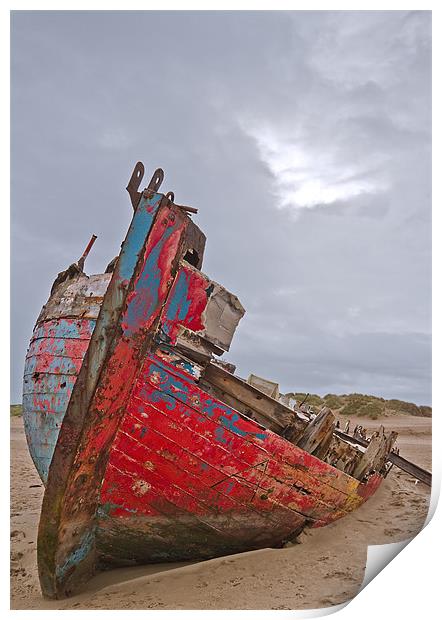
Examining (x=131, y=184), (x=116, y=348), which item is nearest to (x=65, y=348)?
(x=116, y=348)

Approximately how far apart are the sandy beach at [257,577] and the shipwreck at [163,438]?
0.40 ft

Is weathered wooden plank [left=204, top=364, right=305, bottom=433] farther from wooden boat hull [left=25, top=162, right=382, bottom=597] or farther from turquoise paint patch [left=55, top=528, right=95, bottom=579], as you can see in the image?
turquoise paint patch [left=55, top=528, right=95, bottom=579]

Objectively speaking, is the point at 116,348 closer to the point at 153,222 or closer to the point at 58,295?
the point at 153,222

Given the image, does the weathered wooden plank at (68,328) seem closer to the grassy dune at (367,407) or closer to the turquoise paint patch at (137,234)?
the turquoise paint patch at (137,234)

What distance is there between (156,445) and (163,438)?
0.20 feet

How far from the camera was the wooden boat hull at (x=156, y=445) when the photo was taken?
2.96 metres

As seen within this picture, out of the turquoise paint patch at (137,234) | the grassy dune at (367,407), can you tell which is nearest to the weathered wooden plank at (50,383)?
the turquoise paint patch at (137,234)

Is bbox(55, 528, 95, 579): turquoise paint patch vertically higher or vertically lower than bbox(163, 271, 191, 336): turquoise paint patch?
lower

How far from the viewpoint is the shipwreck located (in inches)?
117

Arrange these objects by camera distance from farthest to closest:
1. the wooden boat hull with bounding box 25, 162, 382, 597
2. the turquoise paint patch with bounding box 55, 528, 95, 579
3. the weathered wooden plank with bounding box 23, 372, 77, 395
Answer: the weathered wooden plank with bounding box 23, 372, 77, 395
the turquoise paint patch with bounding box 55, 528, 95, 579
the wooden boat hull with bounding box 25, 162, 382, 597

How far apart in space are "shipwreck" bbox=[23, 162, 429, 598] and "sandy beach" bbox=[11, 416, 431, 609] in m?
0.12

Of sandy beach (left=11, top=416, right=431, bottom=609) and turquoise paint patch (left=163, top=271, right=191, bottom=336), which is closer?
sandy beach (left=11, top=416, right=431, bottom=609)

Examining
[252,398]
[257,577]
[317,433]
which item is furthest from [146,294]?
[257,577]

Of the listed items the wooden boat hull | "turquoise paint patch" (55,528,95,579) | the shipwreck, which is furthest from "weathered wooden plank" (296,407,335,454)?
"turquoise paint patch" (55,528,95,579)
